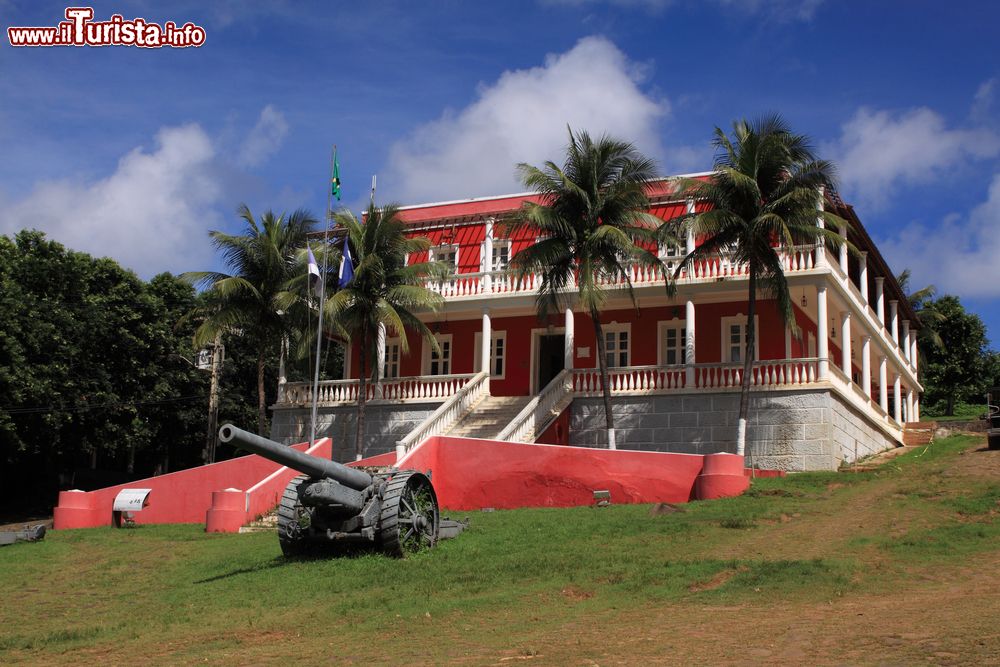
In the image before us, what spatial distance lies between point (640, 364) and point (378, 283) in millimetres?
7755

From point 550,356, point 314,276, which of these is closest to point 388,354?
point 550,356

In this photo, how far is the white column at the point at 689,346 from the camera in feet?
88.5

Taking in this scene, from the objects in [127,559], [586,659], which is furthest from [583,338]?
[586,659]

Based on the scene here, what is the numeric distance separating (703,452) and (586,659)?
16.3 meters

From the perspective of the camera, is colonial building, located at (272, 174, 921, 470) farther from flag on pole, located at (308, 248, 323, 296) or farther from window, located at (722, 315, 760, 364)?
flag on pole, located at (308, 248, 323, 296)

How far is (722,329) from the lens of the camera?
1157 inches

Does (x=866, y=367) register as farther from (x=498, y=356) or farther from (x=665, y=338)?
(x=498, y=356)

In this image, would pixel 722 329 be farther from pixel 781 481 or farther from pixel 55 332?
pixel 55 332

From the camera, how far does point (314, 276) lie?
91.1 ft

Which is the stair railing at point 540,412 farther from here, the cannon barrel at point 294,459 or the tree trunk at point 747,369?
the cannon barrel at point 294,459

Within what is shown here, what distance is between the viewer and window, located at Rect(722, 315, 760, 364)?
95.3 ft

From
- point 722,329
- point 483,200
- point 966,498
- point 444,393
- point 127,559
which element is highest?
point 483,200

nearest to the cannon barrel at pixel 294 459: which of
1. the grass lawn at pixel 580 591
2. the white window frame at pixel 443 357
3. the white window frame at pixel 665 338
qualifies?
the grass lawn at pixel 580 591

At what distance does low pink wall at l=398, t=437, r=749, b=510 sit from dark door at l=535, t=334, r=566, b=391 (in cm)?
860
